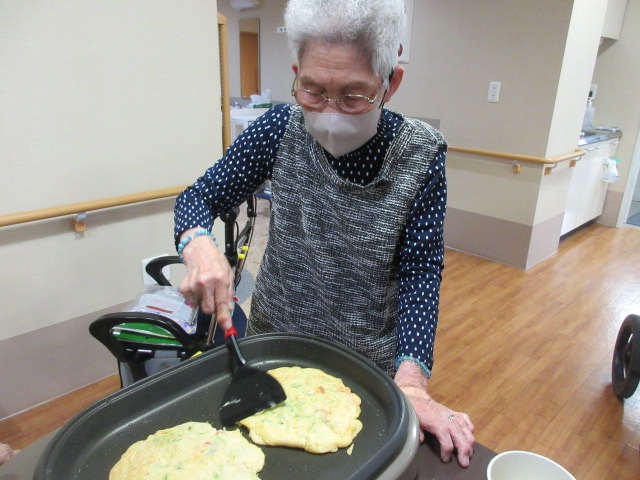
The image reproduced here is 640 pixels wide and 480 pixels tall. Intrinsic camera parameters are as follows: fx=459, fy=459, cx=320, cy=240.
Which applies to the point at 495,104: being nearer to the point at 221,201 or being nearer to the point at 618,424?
the point at 618,424

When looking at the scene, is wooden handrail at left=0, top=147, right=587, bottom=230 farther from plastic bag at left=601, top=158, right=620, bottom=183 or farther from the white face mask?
plastic bag at left=601, top=158, right=620, bottom=183

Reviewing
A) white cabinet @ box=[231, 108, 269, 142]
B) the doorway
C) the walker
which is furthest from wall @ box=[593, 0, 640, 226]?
the walker

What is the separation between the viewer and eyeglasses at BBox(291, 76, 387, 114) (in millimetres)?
771

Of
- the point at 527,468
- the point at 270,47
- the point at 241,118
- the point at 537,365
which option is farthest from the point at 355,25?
the point at 270,47

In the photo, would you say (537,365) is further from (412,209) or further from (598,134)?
(598,134)

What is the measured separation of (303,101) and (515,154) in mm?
2682

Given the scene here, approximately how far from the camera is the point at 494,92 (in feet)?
10.2

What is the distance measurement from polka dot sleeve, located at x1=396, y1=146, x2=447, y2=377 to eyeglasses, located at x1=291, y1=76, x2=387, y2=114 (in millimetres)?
170

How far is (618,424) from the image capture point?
1.88m

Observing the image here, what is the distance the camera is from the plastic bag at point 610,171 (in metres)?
3.88

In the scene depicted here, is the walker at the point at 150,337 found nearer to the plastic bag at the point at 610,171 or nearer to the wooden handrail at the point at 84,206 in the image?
the wooden handrail at the point at 84,206

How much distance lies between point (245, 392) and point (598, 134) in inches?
155

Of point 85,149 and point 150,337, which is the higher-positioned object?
point 85,149

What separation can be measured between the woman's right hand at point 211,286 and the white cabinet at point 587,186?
338cm
